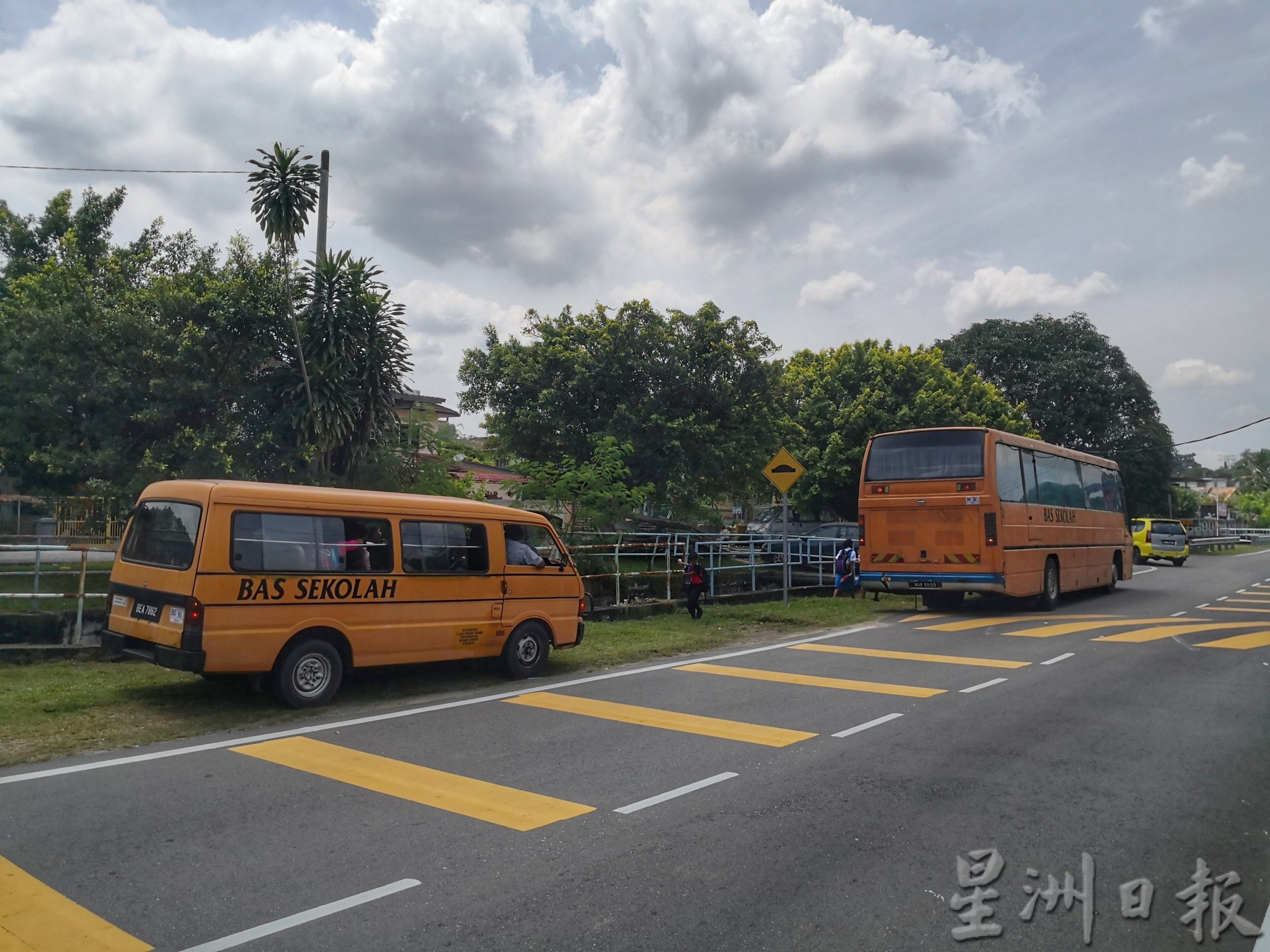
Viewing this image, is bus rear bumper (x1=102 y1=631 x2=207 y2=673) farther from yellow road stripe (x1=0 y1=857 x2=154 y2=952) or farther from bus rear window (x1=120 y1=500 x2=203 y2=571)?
yellow road stripe (x1=0 y1=857 x2=154 y2=952)

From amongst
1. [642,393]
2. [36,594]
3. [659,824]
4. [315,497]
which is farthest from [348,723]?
[642,393]

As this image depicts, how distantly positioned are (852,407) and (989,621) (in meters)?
18.4

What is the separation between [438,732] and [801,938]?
4.50 meters

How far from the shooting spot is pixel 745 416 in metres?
27.7

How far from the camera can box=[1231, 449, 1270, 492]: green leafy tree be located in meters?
92.4

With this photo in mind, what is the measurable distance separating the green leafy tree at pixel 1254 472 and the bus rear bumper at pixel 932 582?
9119 centimetres

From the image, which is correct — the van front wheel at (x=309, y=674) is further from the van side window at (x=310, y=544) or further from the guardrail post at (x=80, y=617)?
the guardrail post at (x=80, y=617)

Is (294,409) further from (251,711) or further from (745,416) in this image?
(745,416)

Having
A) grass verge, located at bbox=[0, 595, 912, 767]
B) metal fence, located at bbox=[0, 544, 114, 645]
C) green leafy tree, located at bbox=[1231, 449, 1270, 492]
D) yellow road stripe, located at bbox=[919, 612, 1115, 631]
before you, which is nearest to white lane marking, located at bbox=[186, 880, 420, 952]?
grass verge, located at bbox=[0, 595, 912, 767]

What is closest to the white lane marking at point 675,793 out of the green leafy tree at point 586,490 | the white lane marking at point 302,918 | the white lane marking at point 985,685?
the white lane marking at point 302,918

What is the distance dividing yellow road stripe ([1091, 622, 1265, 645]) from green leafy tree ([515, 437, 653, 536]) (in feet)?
30.5

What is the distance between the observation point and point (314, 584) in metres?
8.73

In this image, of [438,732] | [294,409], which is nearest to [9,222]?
[294,409]

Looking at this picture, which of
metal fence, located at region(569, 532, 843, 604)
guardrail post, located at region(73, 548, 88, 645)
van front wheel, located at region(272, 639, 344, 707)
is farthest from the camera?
metal fence, located at region(569, 532, 843, 604)
